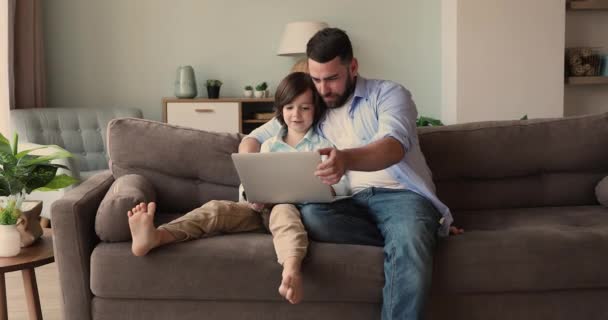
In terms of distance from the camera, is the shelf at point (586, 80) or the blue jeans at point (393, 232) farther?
the shelf at point (586, 80)

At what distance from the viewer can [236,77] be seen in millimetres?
5594

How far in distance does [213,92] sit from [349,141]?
305 cm

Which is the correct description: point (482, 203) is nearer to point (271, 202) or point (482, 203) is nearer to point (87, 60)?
point (271, 202)

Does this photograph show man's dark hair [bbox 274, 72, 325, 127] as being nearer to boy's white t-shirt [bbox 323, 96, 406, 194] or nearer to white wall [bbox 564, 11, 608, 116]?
boy's white t-shirt [bbox 323, 96, 406, 194]

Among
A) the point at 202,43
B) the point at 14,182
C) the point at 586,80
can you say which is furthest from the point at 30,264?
the point at 586,80

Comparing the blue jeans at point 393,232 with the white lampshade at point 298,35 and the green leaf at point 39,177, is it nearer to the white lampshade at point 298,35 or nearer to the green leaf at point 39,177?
the green leaf at point 39,177

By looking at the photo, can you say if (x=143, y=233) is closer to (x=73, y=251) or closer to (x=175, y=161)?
(x=73, y=251)

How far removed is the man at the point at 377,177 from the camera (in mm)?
1990

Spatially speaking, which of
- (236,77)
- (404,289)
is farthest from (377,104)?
(236,77)

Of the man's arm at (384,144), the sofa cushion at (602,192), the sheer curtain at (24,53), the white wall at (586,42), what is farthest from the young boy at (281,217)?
the white wall at (586,42)

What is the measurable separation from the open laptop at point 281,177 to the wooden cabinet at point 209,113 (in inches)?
119

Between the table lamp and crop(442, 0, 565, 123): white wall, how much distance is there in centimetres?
107

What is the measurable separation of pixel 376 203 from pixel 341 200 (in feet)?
0.38

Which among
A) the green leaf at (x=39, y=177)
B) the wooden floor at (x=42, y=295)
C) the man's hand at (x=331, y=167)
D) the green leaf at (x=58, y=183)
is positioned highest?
the man's hand at (x=331, y=167)
